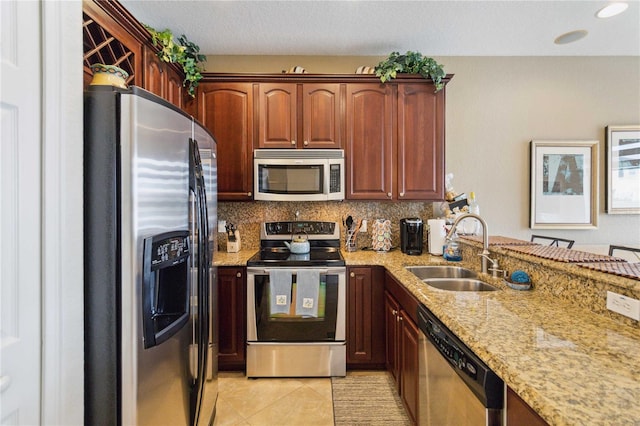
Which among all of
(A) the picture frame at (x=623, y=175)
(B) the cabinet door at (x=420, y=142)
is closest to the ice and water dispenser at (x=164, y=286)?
(B) the cabinet door at (x=420, y=142)

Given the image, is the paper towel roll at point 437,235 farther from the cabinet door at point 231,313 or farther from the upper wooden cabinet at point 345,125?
the cabinet door at point 231,313

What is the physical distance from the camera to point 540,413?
0.62 meters

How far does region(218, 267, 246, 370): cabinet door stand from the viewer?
2.19m

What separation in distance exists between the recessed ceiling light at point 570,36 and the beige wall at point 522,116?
Answer: 0.29 metres

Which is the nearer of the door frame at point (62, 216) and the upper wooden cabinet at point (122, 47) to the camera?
the door frame at point (62, 216)

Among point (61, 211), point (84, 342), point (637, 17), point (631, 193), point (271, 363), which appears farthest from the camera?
point (631, 193)

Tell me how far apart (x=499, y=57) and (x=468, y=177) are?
50.3 inches

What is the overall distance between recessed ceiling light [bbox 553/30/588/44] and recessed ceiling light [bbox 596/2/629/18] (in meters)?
0.24

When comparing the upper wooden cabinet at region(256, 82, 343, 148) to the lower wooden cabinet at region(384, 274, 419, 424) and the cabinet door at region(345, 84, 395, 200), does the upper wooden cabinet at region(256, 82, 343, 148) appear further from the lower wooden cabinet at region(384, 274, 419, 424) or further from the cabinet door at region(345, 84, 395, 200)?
the lower wooden cabinet at region(384, 274, 419, 424)

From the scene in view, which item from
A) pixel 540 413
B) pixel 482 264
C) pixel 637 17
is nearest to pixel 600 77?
pixel 637 17

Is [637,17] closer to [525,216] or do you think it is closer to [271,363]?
[525,216]

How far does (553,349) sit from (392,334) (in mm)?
1272

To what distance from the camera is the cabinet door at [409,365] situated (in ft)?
4.91

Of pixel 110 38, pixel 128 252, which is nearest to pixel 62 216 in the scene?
pixel 128 252
